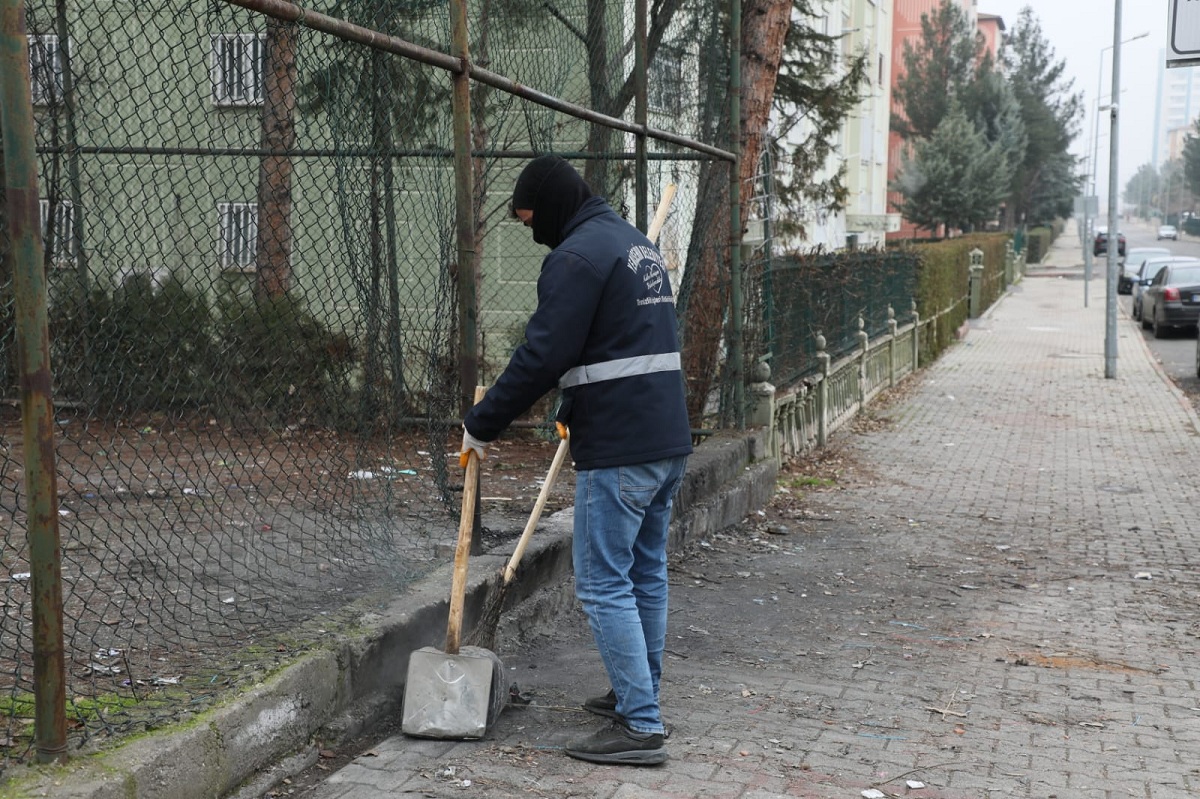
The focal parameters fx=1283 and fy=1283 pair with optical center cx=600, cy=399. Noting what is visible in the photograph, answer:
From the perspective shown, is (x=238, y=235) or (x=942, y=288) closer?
(x=238, y=235)

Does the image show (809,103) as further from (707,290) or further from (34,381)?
(34,381)

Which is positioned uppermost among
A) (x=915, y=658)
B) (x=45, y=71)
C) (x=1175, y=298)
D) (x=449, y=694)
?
(x=45, y=71)

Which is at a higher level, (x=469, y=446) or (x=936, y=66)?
(x=936, y=66)

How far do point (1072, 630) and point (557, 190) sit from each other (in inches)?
135

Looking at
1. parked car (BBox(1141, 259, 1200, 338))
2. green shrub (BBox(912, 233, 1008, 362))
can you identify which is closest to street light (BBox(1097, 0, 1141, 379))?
green shrub (BBox(912, 233, 1008, 362))

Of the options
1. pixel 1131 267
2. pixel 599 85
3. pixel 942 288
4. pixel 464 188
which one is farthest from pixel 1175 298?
pixel 464 188

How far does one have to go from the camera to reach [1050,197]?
239 ft

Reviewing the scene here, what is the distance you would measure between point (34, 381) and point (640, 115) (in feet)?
16.3

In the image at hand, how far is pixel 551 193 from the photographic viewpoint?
4070mm

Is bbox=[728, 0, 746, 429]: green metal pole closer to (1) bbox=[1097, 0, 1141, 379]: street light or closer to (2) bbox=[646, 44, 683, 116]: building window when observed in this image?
(2) bbox=[646, 44, 683, 116]: building window

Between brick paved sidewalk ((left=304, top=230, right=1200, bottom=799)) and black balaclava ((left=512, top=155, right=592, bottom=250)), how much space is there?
1657 millimetres

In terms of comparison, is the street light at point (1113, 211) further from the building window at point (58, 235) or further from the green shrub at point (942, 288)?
the building window at point (58, 235)

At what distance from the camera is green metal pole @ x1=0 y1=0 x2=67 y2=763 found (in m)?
2.89

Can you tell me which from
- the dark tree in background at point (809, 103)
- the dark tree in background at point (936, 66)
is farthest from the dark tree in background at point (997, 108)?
the dark tree in background at point (809, 103)
